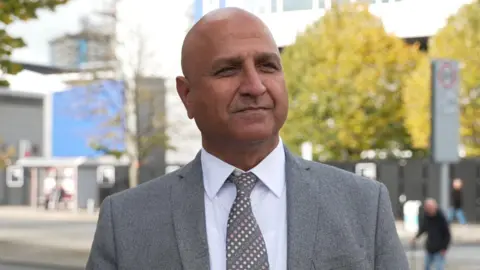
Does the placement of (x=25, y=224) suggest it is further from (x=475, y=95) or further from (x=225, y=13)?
(x=225, y=13)

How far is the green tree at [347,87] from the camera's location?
32.2m

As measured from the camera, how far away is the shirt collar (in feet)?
6.89

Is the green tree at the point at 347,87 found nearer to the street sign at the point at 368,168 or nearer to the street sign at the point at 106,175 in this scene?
the street sign at the point at 368,168

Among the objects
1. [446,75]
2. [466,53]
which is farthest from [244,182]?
[466,53]

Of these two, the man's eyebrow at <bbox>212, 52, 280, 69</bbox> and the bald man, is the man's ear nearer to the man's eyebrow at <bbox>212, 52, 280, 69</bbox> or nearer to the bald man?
the bald man

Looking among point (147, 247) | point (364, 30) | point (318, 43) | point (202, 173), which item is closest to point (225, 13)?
point (202, 173)

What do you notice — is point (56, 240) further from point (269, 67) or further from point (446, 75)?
point (269, 67)

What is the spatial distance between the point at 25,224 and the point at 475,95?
18080mm

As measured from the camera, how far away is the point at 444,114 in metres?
15.5

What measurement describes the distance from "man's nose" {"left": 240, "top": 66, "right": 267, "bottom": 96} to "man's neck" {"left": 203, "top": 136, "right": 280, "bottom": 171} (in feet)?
0.43

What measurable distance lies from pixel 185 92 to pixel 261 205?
12.9 inches

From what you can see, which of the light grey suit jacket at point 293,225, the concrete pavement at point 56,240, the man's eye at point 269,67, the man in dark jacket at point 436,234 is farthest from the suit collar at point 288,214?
the concrete pavement at point 56,240

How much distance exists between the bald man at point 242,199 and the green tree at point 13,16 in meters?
12.5

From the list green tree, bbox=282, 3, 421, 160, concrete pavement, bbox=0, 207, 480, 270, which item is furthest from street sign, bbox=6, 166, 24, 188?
green tree, bbox=282, 3, 421, 160
